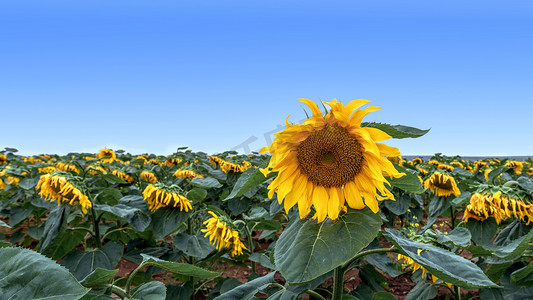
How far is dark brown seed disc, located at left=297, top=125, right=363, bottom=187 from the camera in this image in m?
1.25

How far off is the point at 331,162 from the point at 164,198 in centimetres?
175

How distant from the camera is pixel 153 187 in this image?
276cm

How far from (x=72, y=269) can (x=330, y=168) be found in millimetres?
2085

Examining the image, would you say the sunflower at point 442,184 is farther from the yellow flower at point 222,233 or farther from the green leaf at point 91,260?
the green leaf at point 91,260

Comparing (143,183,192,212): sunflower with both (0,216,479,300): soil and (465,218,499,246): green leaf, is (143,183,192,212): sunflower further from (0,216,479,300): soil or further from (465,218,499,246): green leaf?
(465,218,499,246): green leaf

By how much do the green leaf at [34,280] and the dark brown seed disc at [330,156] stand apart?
0.81m

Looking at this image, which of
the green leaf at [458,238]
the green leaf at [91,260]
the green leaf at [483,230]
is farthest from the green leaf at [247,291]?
the green leaf at [483,230]

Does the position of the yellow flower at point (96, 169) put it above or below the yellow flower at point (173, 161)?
above

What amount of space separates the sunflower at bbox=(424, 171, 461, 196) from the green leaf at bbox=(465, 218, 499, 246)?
1011 mm

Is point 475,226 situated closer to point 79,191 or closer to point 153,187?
point 153,187

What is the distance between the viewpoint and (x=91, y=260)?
252cm

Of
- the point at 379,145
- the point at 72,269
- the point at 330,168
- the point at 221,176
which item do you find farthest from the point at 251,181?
the point at 221,176

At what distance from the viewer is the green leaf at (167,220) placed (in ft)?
8.59

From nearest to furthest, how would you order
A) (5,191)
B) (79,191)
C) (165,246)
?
(79,191) < (165,246) < (5,191)
